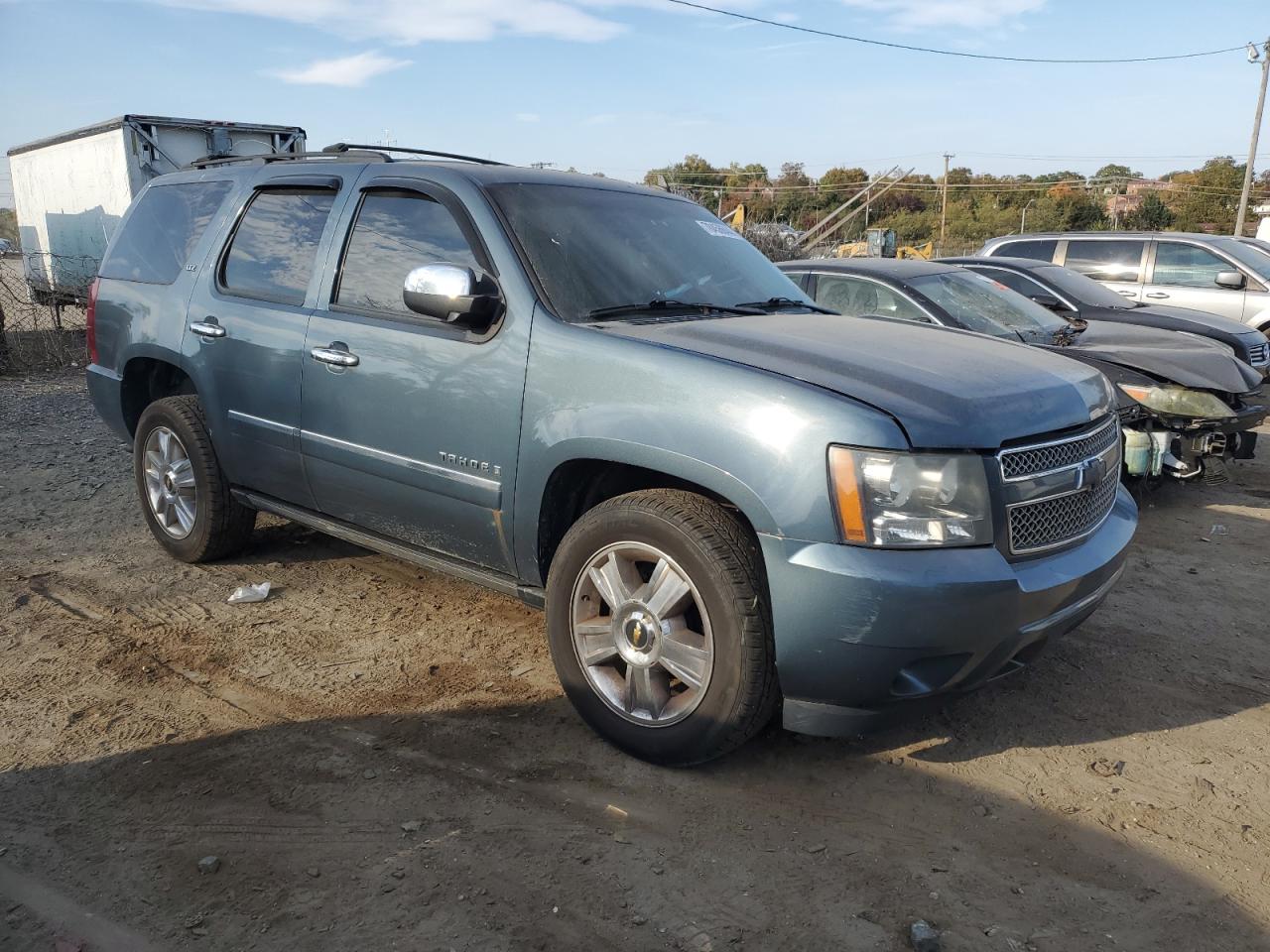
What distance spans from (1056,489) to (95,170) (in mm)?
15940

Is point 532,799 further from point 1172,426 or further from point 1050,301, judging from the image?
point 1050,301

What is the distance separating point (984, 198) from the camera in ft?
182

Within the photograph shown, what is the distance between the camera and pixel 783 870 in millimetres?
2777

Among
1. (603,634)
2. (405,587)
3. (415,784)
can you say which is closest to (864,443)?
(603,634)

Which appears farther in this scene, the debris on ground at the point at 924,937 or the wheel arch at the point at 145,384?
the wheel arch at the point at 145,384

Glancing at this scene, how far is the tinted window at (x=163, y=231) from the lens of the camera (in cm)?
499

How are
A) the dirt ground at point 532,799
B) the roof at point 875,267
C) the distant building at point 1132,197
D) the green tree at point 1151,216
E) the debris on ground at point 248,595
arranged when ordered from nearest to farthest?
the dirt ground at point 532,799
the debris on ground at point 248,595
the roof at point 875,267
the green tree at point 1151,216
the distant building at point 1132,197

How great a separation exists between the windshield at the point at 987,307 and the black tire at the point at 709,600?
4.40 m

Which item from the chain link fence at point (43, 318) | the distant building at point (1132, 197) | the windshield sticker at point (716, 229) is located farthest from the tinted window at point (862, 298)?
the distant building at point (1132, 197)

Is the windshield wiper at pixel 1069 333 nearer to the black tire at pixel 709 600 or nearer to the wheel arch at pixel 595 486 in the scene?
the wheel arch at pixel 595 486

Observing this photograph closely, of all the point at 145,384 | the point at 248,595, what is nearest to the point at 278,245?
the point at 145,384

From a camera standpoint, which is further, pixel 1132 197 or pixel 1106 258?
pixel 1132 197

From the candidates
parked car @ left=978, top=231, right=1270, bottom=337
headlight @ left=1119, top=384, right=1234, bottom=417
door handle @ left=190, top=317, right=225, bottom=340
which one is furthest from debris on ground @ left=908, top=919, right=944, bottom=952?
parked car @ left=978, top=231, right=1270, bottom=337

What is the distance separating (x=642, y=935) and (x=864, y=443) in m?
1.39
